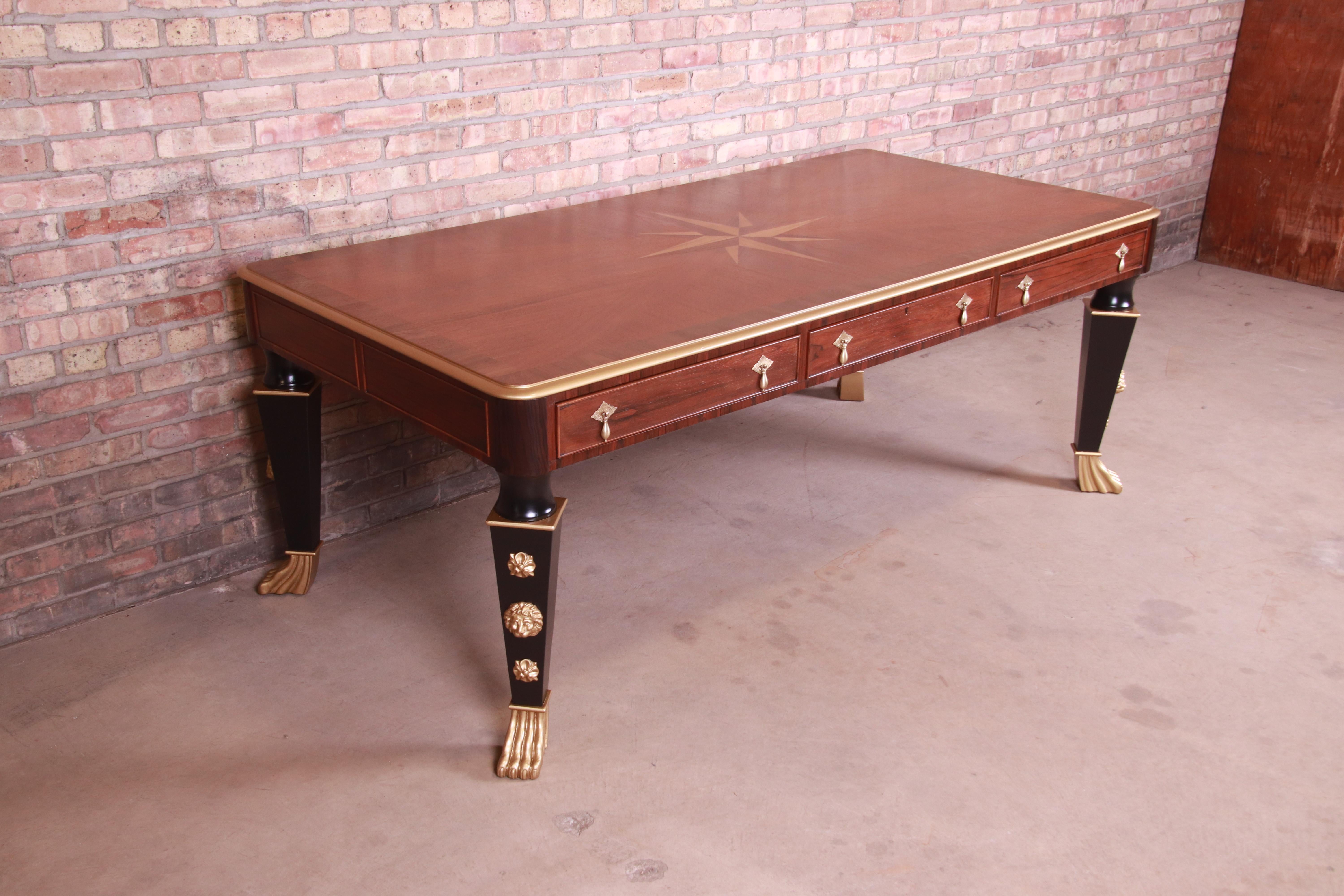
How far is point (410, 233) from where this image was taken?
2932 millimetres

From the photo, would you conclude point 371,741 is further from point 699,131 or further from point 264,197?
point 699,131

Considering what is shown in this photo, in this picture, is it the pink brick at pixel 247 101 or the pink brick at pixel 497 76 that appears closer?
the pink brick at pixel 247 101

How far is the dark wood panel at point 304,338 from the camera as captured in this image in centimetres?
237

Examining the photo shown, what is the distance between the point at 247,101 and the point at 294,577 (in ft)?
3.50

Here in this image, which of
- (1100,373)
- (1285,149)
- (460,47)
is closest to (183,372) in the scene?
(460,47)

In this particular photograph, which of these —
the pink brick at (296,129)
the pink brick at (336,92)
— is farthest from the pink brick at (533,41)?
the pink brick at (296,129)

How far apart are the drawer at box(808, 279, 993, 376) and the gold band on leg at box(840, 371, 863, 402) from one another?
42.6 inches

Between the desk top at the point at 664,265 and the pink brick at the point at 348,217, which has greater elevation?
the pink brick at the point at 348,217

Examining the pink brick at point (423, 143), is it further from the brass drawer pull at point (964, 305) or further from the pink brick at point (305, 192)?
the brass drawer pull at point (964, 305)

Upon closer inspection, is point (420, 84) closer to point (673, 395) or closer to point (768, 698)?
point (673, 395)

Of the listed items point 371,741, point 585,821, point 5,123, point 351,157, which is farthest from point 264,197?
point 585,821

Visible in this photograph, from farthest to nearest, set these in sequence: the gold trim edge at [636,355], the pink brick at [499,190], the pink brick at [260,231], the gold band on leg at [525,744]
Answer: the pink brick at [499,190] < the pink brick at [260,231] < the gold band on leg at [525,744] < the gold trim edge at [636,355]

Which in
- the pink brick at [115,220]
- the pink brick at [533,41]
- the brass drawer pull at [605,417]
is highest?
the pink brick at [533,41]

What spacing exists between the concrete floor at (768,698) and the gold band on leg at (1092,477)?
4cm
